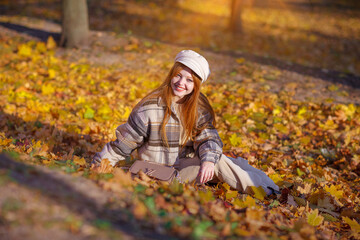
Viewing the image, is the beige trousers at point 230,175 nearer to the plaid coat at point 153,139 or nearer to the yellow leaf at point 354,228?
the plaid coat at point 153,139

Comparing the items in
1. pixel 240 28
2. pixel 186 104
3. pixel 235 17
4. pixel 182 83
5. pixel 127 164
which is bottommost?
pixel 127 164

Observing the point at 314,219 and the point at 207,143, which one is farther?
the point at 207,143

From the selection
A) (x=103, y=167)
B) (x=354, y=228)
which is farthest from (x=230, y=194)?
(x=103, y=167)

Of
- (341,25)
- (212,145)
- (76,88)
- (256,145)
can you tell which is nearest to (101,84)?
(76,88)

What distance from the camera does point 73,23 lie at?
22.0 ft

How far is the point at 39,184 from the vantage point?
1630 millimetres

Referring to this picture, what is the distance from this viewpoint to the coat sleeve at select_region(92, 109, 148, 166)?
8.30 ft

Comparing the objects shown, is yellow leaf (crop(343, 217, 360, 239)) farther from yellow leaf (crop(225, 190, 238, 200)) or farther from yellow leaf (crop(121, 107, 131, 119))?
yellow leaf (crop(121, 107, 131, 119))

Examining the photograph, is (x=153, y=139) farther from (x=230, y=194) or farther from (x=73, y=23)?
(x=73, y=23)

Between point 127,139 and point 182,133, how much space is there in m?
0.49

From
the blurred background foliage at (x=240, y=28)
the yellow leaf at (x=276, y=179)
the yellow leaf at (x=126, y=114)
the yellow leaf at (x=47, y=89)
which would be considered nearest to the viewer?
the yellow leaf at (x=276, y=179)

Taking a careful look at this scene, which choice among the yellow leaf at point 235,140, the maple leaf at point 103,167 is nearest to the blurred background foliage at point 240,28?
the yellow leaf at point 235,140

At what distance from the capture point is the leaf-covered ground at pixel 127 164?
1.56 meters

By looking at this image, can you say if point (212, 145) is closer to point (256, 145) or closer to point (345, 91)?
point (256, 145)
